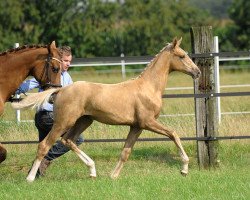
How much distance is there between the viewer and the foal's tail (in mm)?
8430

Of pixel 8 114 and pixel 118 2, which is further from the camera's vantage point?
pixel 118 2

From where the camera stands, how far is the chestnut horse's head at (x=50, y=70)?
8609 mm

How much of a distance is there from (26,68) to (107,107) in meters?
1.14

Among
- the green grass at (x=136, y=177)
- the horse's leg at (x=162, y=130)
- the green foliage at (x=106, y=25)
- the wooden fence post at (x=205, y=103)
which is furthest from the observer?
the green foliage at (x=106, y=25)

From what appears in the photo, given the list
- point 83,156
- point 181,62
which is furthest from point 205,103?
point 83,156

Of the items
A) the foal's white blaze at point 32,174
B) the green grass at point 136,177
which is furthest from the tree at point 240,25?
the foal's white blaze at point 32,174

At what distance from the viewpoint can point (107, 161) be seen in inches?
416

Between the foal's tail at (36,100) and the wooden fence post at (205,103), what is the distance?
2352 mm

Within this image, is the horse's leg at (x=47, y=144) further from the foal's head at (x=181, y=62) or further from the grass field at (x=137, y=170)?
the foal's head at (x=181, y=62)

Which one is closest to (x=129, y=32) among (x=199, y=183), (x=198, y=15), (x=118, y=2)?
(x=118, y=2)

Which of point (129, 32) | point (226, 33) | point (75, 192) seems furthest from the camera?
point (226, 33)

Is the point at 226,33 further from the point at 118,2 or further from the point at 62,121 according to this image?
the point at 62,121

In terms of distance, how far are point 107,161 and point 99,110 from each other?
2291 millimetres

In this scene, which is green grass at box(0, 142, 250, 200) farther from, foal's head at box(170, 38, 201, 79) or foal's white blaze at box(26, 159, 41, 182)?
foal's head at box(170, 38, 201, 79)
